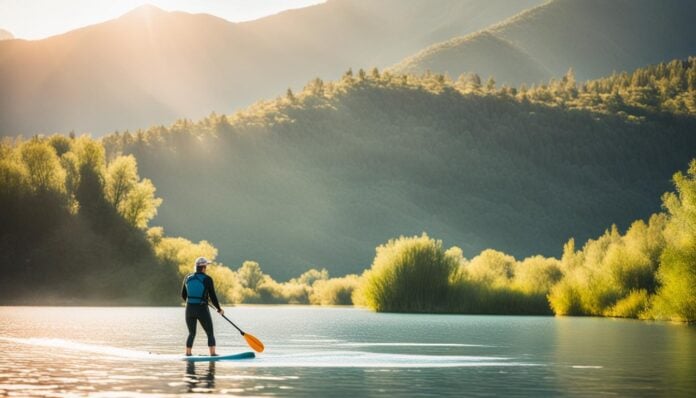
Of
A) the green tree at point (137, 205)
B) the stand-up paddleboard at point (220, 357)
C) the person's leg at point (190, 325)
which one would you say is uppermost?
the green tree at point (137, 205)

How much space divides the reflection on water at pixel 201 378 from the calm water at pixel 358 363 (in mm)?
24

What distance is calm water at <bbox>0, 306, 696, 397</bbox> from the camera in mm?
20719

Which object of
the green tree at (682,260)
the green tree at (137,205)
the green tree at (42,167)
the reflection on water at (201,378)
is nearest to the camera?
the reflection on water at (201,378)

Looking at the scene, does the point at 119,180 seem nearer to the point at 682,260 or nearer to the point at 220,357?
the point at 682,260

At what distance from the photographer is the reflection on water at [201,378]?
20312 millimetres

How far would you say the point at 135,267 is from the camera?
90938 millimetres

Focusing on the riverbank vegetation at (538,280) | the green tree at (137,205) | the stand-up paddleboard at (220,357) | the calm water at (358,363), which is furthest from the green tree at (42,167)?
the stand-up paddleboard at (220,357)

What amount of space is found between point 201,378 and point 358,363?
6012 mm

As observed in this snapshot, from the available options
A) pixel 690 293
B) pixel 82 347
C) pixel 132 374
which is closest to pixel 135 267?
pixel 690 293

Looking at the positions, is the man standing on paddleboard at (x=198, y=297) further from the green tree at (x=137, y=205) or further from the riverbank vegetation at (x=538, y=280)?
the green tree at (x=137, y=205)

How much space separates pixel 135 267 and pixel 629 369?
2735 inches

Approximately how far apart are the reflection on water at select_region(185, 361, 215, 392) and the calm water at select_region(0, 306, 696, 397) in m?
0.02

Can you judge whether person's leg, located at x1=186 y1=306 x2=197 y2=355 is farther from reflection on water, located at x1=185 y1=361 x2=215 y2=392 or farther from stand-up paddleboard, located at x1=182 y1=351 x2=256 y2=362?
reflection on water, located at x1=185 y1=361 x2=215 y2=392

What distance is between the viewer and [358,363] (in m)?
27.4
